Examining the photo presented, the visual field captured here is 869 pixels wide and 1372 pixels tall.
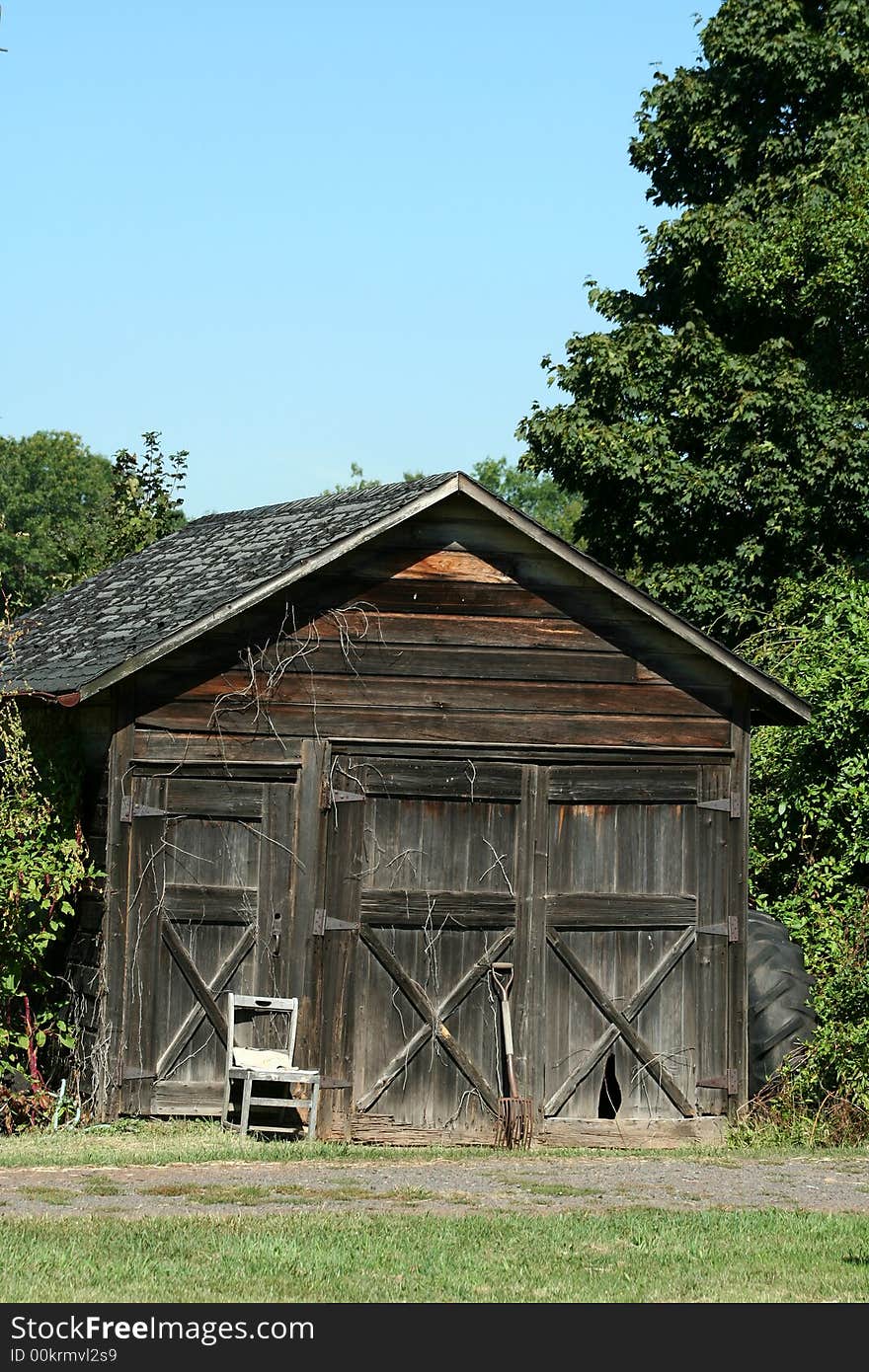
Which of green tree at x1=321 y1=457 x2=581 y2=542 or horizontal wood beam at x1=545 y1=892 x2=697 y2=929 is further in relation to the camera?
green tree at x1=321 y1=457 x2=581 y2=542

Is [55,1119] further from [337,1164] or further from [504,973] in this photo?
[504,973]

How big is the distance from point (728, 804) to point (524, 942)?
2.09 metres

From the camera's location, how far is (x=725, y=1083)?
14.8 meters

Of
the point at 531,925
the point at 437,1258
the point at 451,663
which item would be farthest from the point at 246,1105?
the point at 437,1258

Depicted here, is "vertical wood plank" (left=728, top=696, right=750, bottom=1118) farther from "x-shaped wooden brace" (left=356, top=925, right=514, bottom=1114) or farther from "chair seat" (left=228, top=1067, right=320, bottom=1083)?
"chair seat" (left=228, top=1067, right=320, bottom=1083)

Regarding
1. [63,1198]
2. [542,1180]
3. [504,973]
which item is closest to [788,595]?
[504,973]

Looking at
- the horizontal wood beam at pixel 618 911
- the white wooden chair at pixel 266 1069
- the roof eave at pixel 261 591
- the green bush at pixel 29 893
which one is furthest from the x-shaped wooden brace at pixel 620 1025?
the green bush at pixel 29 893

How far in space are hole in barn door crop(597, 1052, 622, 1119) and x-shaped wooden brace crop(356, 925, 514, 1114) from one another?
0.94 m

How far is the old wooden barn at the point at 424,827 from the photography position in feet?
44.8

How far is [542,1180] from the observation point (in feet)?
39.4

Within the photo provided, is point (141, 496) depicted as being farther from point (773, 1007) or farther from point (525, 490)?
point (525, 490)

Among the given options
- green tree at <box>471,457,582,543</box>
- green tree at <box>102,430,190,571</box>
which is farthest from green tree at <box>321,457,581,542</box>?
green tree at <box>102,430,190,571</box>

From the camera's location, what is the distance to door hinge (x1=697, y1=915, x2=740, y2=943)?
48.8 feet

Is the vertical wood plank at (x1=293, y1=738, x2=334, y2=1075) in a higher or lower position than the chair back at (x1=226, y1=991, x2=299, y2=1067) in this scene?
higher
